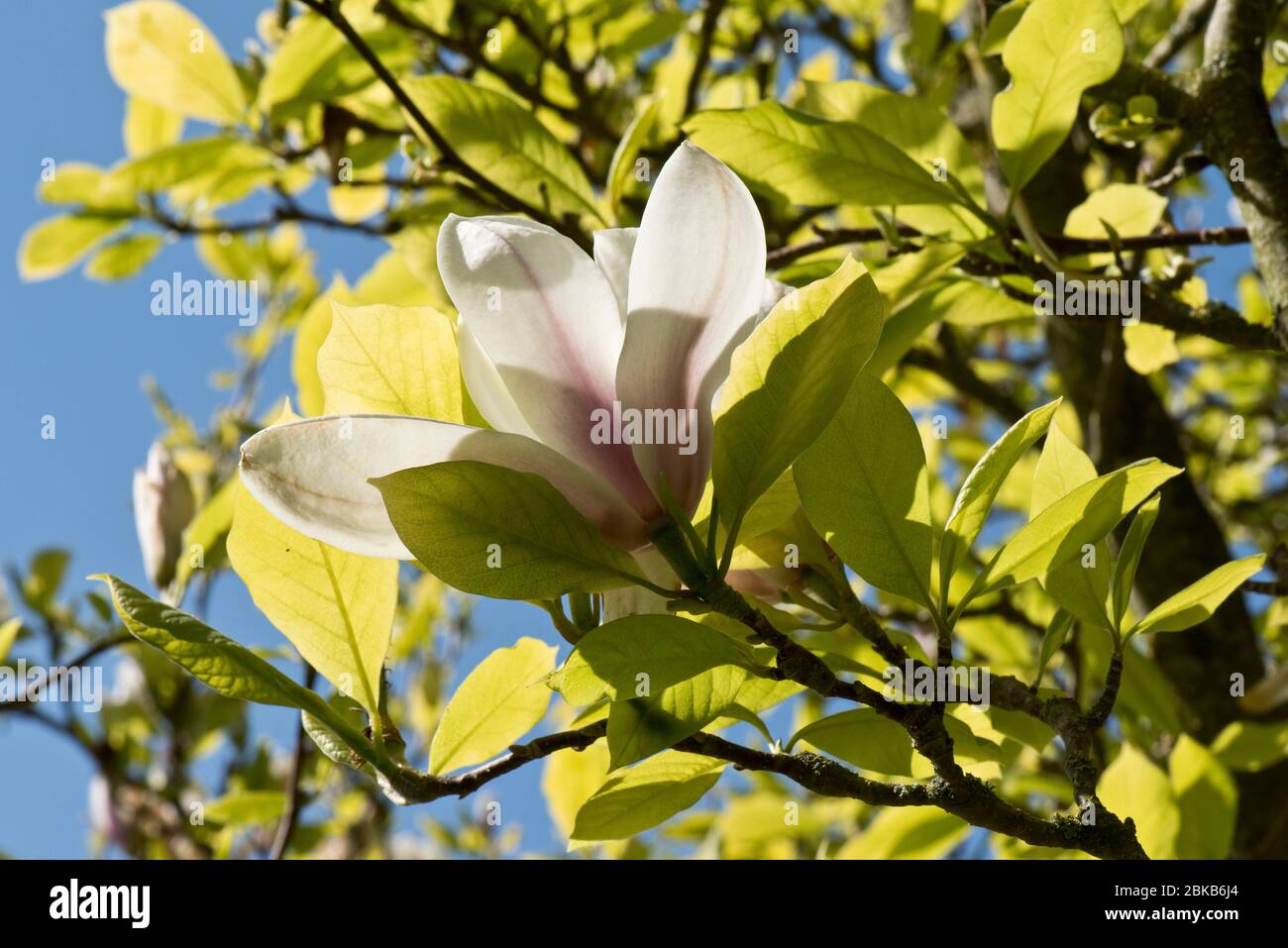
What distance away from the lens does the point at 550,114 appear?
5.74 feet

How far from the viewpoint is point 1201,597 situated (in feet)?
2.08

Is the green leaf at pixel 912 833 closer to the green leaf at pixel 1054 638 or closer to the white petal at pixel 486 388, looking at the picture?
the green leaf at pixel 1054 638

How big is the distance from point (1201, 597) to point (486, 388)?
0.40 meters

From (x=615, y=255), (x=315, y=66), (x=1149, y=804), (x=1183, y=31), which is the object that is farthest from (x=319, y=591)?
(x=1183, y=31)

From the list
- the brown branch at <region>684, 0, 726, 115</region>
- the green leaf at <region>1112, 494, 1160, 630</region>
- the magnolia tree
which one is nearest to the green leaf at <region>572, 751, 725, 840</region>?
the magnolia tree

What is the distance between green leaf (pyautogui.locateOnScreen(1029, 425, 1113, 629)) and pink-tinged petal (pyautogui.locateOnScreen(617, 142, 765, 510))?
0.75ft

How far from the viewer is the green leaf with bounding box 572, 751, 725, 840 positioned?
2.01 feet

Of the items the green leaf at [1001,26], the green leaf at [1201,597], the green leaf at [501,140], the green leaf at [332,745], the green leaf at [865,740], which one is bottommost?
the green leaf at [865,740]

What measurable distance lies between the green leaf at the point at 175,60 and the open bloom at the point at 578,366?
1.06 meters

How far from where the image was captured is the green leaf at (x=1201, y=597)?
61 centimetres

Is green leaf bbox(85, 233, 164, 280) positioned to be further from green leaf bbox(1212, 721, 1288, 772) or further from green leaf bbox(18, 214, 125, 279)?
green leaf bbox(1212, 721, 1288, 772)

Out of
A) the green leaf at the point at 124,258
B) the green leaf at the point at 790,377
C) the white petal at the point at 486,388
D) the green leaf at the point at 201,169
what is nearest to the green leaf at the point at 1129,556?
the green leaf at the point at 790,377
